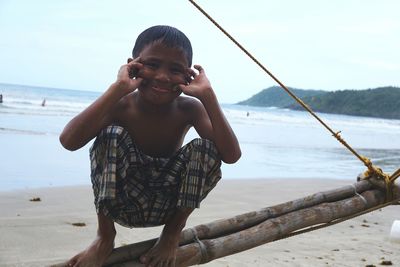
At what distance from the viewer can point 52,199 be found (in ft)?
14.2

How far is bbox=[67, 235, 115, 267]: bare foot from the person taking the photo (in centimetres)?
167

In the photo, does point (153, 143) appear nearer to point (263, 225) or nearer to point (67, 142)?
point (67, 142)

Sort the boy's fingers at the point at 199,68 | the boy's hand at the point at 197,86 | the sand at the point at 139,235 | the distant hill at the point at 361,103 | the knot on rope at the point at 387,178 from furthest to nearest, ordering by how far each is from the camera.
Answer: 1. the distant hill at the point at 361,103
2. the sand at the point at 139,235
3. the knot on rope at the point at 387,178
4. the boy's fingers at the point at 199,68
5. the boy's hand at the point at 197,86

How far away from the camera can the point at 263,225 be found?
209cm

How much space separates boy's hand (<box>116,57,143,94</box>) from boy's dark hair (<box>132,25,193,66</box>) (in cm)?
9

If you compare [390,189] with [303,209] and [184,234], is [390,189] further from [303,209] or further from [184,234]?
[184,234]

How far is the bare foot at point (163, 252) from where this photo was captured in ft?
5.63

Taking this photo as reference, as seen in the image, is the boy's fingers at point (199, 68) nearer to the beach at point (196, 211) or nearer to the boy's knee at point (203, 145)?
the boy's knee at point (203, 145)

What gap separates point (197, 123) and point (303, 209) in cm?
74

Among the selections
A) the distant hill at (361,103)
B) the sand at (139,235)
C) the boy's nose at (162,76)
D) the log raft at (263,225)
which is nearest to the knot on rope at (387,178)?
the log raft at (263,225)

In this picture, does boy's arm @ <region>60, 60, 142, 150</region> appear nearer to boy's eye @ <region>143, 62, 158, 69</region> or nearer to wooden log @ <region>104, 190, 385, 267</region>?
boy's eye @ <region>143, 62, 158, 69</region>

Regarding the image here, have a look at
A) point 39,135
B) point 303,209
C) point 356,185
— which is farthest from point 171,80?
point 39,135

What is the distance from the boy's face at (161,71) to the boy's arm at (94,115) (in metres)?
0.10

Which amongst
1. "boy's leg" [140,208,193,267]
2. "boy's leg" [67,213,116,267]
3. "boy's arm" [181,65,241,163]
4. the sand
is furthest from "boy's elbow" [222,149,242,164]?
the sand
